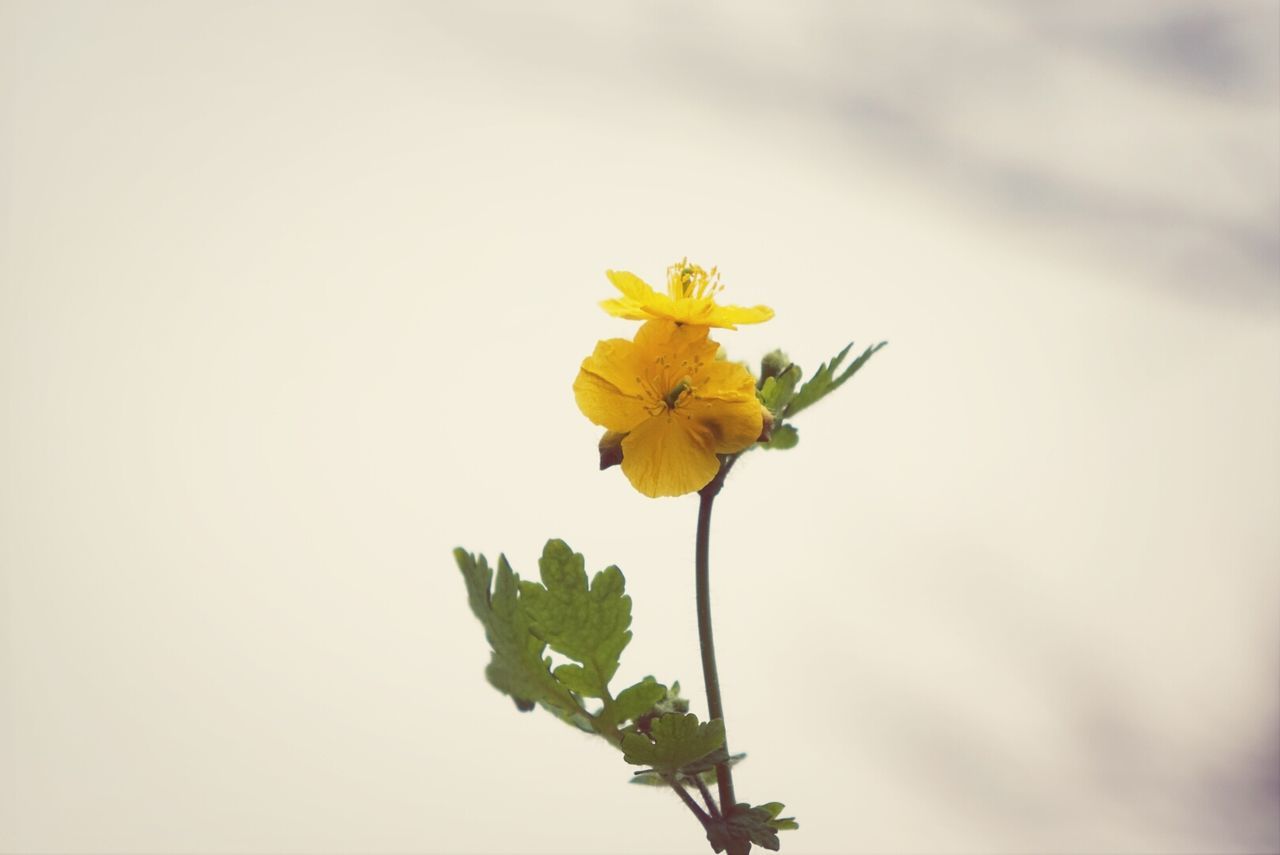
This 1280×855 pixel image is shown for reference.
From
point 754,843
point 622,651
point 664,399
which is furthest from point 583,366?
point 754,843

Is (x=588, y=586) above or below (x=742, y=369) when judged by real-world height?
below

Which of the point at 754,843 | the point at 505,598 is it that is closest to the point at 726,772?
the point at 754,843

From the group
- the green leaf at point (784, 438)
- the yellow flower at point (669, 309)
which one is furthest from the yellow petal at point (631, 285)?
the green leaf at point (784, 438)

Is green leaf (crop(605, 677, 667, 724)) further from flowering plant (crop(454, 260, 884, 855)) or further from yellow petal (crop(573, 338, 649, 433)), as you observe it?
yellow petal (crop(573, 338, 649, 433))

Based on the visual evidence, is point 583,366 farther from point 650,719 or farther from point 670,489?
point 650,719

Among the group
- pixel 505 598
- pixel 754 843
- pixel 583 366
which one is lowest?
pixel 754 843

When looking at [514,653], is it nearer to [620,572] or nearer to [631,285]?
[620,572]

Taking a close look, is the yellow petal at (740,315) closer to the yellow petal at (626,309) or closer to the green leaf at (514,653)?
the yellow petal at (626,309)
